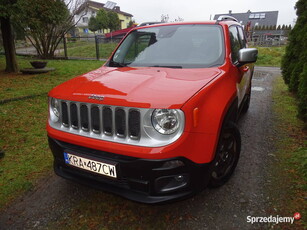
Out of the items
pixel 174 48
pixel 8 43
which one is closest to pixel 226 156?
pixel 174 48

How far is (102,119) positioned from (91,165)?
1.42 feet

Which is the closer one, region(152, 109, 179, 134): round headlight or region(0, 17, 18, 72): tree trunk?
region(152, 109, 179, 134): round headlight

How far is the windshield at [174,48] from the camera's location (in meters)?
2.76

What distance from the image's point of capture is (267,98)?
6852 millimetres

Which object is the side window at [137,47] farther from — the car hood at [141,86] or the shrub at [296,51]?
the shrub at [296,51]

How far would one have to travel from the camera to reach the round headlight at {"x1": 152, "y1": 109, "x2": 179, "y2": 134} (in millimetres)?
1852

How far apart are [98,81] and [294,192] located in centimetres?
246

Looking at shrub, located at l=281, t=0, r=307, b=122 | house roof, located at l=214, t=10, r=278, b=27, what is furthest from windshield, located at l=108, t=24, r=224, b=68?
house roof, located at l=214, t=10, r=278, b=27

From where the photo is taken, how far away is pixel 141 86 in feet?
6.84

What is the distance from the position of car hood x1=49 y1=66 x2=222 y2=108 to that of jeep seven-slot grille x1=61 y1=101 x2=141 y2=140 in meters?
0.06

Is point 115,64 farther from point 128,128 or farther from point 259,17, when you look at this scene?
point 259,17

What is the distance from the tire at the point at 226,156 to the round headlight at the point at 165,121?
0.76m

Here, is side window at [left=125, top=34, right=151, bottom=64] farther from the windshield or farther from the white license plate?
the white license plate

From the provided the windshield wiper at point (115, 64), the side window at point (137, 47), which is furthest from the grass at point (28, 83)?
the side window at point (137, 47)
